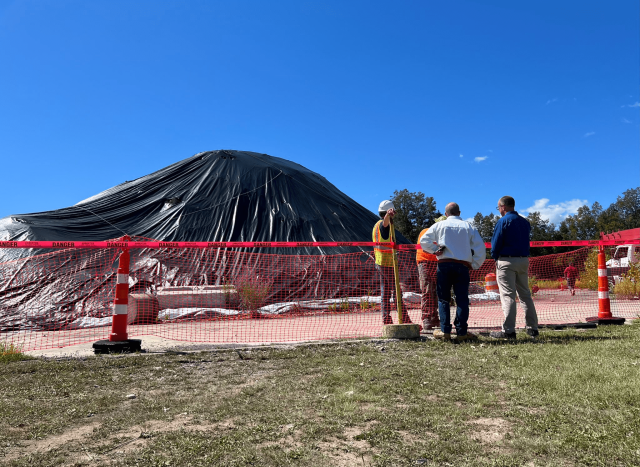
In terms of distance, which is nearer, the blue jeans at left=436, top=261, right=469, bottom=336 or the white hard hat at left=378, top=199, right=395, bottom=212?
the blue jeans at left=436, top=261, right=469, bottom=336

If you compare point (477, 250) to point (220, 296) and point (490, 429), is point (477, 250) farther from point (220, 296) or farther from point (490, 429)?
point (220, 296)

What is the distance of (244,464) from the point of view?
2012 millimetres

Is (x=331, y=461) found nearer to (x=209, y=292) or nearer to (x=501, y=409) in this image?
(x=501, y=409)

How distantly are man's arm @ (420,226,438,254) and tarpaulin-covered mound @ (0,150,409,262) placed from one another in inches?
341

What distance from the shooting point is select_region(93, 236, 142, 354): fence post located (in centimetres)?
495

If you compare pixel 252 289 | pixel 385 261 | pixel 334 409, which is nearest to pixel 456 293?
pixel 385 261

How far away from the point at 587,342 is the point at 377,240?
2.89 metres

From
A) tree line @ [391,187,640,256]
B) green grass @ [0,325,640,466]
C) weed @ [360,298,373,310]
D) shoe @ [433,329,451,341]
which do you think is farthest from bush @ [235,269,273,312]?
tree line @ [391,187,640,256]

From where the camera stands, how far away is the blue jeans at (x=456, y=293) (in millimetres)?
5117

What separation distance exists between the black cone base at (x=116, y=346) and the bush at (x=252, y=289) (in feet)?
16.8

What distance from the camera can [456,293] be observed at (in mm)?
5238

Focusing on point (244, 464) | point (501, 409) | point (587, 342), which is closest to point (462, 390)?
point (501, 409)

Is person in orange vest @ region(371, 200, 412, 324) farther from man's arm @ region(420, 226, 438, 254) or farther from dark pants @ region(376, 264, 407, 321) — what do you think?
man's arm @ region(420, 226, 438, 254)

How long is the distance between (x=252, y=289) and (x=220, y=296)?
31.7 inches
